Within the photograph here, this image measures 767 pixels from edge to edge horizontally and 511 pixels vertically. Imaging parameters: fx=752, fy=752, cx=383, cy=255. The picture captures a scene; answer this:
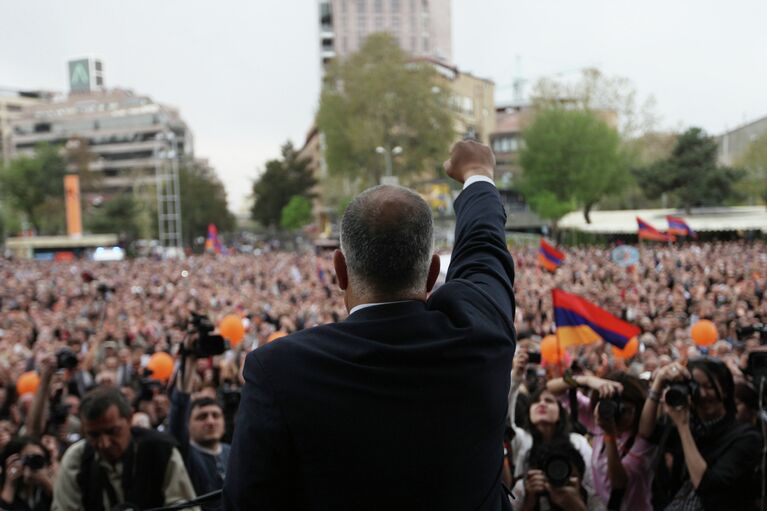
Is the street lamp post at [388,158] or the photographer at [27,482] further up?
the street lamp post at [388,158]

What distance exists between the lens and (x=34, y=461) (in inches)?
159

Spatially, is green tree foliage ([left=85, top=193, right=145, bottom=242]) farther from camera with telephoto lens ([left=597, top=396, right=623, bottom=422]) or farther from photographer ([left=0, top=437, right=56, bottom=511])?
camera with telephoto lens ([left=597, top=396, right=623, bottom=422])

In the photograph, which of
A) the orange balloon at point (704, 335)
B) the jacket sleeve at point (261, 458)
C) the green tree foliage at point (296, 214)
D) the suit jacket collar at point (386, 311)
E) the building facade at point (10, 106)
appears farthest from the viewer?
the building facade at point (10, 106)

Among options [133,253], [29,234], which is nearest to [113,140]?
[29,234]

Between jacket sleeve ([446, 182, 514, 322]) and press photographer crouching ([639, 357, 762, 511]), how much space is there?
1.70 metres

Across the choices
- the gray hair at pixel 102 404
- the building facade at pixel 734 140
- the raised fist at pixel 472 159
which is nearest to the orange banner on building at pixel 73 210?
the building facade at pixel 734 140

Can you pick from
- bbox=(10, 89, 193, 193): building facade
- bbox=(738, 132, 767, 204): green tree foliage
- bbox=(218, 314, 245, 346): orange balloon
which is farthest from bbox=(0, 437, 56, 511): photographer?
bbox=(10, 89, 193, 193): building facade

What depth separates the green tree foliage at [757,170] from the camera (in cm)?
4966

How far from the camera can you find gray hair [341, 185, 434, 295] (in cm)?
154

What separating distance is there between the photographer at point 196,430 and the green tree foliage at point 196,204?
255 feet

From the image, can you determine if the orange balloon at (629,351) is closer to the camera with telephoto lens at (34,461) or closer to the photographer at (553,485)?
the photographer at (553,485)

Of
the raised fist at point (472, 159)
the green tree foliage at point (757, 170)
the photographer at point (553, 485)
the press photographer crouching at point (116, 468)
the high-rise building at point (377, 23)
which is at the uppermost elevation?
the high-rise building at point (377, 23)

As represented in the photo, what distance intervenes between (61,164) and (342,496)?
3332 inches

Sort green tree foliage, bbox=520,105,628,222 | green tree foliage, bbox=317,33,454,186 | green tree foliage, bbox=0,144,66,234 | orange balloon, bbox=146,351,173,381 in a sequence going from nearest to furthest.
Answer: orange balloon, bbox=146,351,173,381 → green tree foliage, bbox=317,33,454,186 → green tree foliage, bbox=520,105,628,222 → green tree foliage, bbox=0,144,66,234
